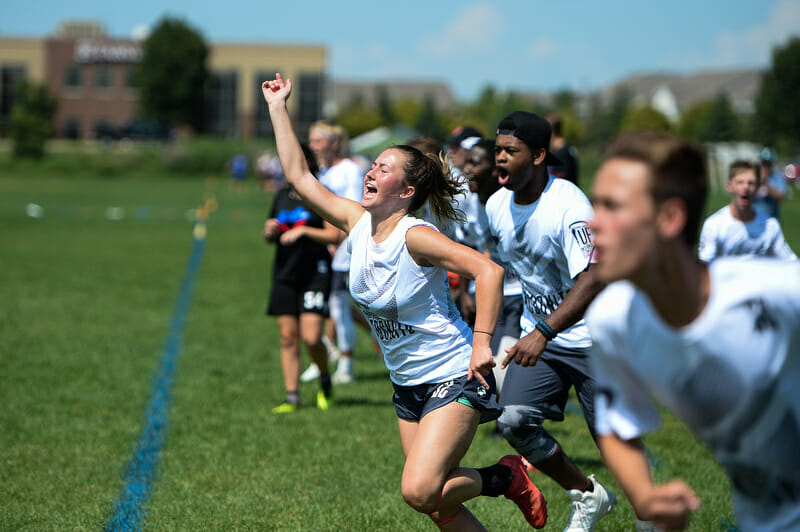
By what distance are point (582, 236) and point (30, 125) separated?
71.1 m

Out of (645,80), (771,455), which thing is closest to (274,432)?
(771,455)

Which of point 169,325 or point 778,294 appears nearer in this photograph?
point 778,294

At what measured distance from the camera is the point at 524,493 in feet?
13.9

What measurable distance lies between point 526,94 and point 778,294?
172 metres

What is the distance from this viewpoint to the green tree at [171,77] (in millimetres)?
87438

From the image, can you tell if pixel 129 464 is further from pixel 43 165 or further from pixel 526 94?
pixel 526 94

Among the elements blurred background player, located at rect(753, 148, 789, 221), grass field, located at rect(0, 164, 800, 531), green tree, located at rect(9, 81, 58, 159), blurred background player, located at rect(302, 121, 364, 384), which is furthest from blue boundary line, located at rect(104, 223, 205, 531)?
green tree, located at rect(9, 81, 58, 159)

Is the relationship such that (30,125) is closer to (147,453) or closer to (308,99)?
(308,99)

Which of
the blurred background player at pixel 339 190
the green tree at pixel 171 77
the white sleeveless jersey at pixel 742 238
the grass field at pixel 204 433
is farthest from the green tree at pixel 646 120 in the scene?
the white sleeveless jersey at pixel 742 238

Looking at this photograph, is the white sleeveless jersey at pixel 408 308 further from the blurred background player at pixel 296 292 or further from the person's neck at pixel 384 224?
the blurred background player at pixel 296 292

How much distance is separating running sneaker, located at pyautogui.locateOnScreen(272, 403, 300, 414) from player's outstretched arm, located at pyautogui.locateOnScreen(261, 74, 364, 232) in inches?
135

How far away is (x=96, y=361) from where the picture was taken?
9.18 metres

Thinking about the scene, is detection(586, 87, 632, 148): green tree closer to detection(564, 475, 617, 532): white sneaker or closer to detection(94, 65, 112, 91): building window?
detection(94, 65, 112, 91): building window

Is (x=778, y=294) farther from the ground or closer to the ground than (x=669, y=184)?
closer to the ground
